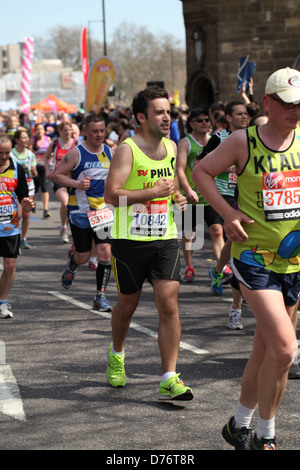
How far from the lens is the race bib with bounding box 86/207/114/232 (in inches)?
347

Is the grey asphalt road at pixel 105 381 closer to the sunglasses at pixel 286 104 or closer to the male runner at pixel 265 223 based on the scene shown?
the male runner at pixel 265 223

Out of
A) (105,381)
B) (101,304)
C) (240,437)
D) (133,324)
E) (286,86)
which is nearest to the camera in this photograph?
(286,86)

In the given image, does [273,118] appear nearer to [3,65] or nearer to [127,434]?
[127,434]

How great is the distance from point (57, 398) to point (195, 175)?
80.3 inches

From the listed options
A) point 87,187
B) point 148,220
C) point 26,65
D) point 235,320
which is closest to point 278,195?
point 148,220

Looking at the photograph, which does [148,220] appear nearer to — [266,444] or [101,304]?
[266,444]

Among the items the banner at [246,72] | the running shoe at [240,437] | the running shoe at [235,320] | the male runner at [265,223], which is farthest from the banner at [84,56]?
the running shoe at [240,437]

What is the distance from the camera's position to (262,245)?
422 cm

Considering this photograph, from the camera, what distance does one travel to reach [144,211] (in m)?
5.69

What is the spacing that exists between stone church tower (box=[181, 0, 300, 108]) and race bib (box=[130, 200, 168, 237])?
65.5ft

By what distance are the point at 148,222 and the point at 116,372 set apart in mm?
1094

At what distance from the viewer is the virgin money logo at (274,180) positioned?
4207 millimetres

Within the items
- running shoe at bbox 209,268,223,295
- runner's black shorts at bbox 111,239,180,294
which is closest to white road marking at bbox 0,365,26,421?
runner's black shorts at bbox 111,239,180,294

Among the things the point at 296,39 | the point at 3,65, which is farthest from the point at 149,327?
the point at 3,65
